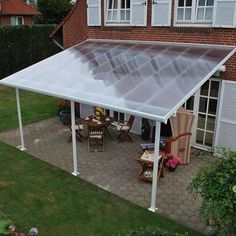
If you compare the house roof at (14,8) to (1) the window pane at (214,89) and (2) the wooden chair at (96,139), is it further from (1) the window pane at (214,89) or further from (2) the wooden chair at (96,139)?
(1) the window pane at (214,89)

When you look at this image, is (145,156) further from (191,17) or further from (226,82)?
(191,17)

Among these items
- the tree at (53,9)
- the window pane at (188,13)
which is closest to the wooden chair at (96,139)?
the window pane at (188,13)

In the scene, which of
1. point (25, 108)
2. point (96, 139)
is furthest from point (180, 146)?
point (25, 108)

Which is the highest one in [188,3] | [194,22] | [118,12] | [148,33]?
[188,3]

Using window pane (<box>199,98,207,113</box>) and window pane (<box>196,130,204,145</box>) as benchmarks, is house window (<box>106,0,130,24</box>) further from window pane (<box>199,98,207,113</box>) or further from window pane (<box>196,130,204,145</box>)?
window pane (<box>196,130,204,145</box>)

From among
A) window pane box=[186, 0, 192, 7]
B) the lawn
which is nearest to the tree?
window pane box=[186, 0, 192, 7]

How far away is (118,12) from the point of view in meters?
12.0

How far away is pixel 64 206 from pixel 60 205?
11cm

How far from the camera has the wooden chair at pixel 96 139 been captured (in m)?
10.9

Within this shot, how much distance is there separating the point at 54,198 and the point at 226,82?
231 inches

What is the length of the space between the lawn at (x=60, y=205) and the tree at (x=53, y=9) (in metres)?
20.3

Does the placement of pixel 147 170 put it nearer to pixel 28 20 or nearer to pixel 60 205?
pixel 60 205

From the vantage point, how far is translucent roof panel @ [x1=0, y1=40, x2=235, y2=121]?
745 centimetres

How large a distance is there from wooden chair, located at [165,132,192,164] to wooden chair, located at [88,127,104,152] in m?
2.32
